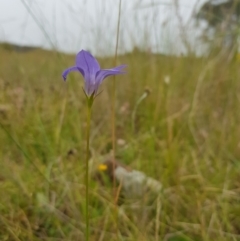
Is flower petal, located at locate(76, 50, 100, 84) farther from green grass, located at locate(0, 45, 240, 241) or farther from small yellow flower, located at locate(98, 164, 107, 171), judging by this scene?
small yellow flower, located at locate(98, 164, 107, 171)

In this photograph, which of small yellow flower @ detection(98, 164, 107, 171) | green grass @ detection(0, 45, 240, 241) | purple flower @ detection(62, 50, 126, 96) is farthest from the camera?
small yellow flower @ detection(98, 164, 107, 171)

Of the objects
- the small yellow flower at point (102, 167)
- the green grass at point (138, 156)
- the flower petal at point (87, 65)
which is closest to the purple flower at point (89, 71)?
the flower petal at point (87, 65)

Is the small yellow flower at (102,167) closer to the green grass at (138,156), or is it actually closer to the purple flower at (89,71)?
the green grass at (138,156)

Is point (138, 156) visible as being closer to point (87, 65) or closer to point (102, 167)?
point (102, 167)

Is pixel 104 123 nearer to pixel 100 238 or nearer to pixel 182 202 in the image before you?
pixel 182 202

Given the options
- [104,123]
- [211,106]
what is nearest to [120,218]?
[104,123]

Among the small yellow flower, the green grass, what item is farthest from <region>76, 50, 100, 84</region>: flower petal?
the small yellow flower
